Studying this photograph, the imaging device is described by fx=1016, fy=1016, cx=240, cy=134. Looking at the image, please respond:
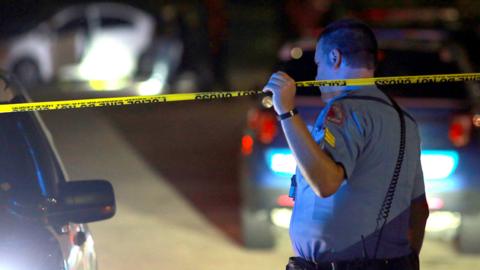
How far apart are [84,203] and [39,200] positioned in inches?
6.9

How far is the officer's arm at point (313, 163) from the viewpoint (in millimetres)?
3135

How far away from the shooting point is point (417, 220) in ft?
12.0

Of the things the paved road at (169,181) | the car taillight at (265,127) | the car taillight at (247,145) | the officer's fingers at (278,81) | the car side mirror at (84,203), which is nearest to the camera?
the officer's fingers at (278,81)

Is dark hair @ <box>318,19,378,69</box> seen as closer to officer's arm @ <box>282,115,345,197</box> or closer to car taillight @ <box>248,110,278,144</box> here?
officer's arm @ <box>282,115,345,197</box>

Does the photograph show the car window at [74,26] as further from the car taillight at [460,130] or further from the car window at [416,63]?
the car taillight at [460,130]

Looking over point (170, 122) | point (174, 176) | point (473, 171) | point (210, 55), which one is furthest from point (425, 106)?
point (210, 55)

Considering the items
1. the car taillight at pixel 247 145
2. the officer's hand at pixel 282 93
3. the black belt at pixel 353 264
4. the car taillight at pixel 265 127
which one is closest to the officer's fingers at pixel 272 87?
the officer's hand at pixel 282 93

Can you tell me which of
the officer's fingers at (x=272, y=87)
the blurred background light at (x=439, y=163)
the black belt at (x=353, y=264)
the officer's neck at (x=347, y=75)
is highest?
the blurred background light at (x=439, y=163)

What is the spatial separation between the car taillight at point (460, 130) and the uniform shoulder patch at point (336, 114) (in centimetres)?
356

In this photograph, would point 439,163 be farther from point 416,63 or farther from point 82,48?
point 82,48

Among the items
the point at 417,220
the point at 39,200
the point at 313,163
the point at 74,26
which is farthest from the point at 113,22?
the point at 313,163

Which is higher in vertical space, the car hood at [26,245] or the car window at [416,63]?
the car window at [416,63]

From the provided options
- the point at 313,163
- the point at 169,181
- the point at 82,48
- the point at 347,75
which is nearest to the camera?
the point at 313,163

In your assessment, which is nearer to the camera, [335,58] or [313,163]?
[313,163]
